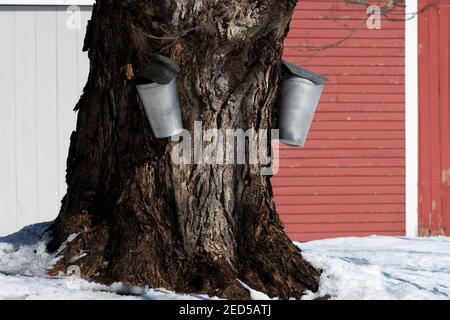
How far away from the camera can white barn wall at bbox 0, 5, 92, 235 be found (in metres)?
9.42

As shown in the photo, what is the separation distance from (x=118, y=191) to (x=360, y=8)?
5.10 m

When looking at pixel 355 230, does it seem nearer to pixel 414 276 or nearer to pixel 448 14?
pixel 448 14

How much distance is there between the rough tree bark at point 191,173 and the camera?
203 inches

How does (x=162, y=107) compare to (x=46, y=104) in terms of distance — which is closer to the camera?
(x=162, y=107)

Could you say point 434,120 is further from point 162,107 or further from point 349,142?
point 162,107

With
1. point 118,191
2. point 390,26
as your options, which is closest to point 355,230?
point 390,26

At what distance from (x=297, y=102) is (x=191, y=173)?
749 mm

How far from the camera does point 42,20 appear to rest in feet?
31.0

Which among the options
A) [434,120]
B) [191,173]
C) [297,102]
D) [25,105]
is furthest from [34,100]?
[297,102]

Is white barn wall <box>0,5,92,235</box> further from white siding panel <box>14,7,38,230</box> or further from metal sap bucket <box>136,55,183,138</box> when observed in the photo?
metal sap bucket <box>136,55,183,138</box>

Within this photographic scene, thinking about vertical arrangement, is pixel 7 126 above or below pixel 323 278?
above

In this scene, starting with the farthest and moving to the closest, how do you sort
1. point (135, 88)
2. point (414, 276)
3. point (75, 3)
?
1. point (75, 3)
2. point (414, 276)
3. point (135, 88)

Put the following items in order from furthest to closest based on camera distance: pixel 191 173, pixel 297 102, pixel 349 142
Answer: pixel 349 142, pixel 297 102, pixel 191 173

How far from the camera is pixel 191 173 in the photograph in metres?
5.34
